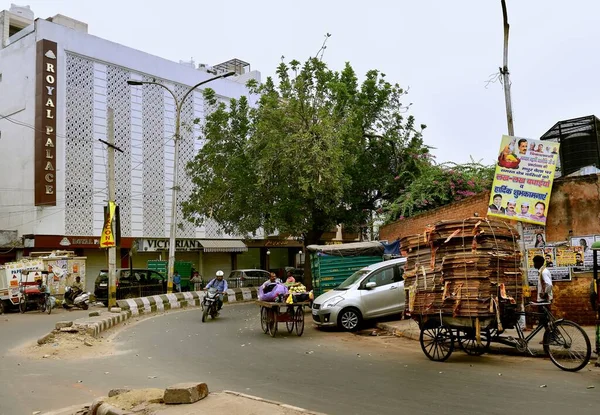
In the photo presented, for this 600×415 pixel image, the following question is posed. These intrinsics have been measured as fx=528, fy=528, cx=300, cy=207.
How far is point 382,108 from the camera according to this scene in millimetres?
26094

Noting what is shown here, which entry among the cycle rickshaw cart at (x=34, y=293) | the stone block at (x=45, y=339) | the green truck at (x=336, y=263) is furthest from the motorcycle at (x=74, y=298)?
the stone block at (x=45, y=339)

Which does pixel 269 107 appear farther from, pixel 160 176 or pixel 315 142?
pixel 160 176

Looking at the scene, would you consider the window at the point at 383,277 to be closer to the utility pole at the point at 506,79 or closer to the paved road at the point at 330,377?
the paved road at the point at 330,377

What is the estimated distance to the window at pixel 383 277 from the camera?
14484mm

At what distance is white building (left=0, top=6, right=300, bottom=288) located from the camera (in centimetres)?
2875

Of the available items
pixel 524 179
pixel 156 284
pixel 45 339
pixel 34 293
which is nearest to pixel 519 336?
pixel 524 179

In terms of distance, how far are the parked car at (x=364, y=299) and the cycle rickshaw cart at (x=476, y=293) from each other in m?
4.57

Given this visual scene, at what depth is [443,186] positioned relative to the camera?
20625 millimetres

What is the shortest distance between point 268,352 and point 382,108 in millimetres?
17750

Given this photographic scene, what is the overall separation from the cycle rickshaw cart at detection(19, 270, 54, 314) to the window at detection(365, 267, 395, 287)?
14252mm

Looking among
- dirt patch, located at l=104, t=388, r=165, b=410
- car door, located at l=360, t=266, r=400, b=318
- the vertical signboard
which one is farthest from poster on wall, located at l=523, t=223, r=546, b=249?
the vertical signboard

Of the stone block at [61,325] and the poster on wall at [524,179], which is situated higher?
the poster on wall at [524,179]

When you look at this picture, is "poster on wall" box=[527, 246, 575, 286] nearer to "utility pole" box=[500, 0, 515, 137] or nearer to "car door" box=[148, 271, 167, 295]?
"utility pole" box=[500, 0, 515, 137]

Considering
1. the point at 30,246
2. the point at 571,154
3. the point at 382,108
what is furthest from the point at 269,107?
the point at 30,246
